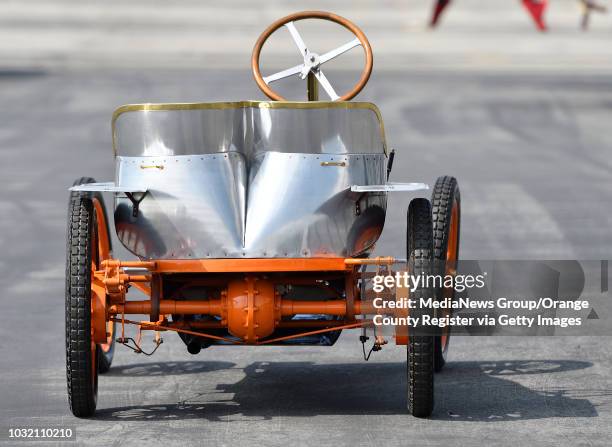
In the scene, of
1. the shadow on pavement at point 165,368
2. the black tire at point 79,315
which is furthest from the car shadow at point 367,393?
the black tire at point 79,315

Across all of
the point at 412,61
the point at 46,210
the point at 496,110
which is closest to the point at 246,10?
the point at 412,61

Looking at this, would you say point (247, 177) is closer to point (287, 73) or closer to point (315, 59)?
point (315, 59)

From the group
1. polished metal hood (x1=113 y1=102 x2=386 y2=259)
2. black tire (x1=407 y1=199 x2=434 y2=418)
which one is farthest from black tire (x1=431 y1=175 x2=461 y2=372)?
polished metal hood (x1=113 y1=102 x2=386 y2=259)

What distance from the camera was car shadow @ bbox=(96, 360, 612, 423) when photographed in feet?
26.3

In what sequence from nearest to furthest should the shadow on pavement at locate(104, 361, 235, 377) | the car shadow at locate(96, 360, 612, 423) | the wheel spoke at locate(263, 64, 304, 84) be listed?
the car shadow at locate(96, 360, 612, 423), the shadow on pavement at locate(104, 361, 235, 377), the wheel spoke at locate(263, 64, 304, 84)

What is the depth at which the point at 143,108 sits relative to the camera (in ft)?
26.0

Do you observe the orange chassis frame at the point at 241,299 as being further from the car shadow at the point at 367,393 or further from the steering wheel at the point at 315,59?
the steering wheel at the point at 315,59

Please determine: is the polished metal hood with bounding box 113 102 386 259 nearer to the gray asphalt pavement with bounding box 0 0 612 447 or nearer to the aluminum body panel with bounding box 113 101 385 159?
the aluminum body panel with bounding box 113 101 385 159

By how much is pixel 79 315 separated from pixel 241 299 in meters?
0.85

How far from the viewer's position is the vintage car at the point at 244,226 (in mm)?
7664

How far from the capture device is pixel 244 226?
305 inches

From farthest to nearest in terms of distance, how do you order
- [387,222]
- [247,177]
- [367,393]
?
[387,222]
[367,393]
[247,177]

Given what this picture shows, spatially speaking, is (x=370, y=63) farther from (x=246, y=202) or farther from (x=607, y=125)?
(x=607, y=125)

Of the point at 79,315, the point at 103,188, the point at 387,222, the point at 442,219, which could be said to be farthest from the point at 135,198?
the point at 387,222
